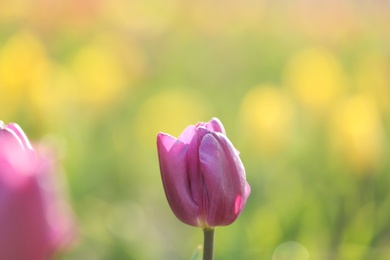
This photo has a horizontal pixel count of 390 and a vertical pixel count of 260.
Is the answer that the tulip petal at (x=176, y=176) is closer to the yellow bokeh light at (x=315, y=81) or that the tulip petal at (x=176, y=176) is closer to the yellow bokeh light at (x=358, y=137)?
the yellow bokeh light at (x=358, y=137)

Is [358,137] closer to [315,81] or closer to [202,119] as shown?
[315,81]

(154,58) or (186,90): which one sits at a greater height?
Result: (154,58)

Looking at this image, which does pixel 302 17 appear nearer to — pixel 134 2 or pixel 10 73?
pixel 134 2

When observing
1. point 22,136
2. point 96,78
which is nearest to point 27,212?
point 22,136

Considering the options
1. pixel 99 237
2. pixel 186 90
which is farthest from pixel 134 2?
pixel 99 237

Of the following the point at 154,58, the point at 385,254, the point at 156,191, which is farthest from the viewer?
the point at 154,58

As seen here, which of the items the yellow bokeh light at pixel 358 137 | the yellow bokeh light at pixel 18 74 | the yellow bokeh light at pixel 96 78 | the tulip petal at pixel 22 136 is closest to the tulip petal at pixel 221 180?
the tulip petal at pixel 22 136

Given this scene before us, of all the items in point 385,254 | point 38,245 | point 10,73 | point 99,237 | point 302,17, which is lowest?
point 38,245

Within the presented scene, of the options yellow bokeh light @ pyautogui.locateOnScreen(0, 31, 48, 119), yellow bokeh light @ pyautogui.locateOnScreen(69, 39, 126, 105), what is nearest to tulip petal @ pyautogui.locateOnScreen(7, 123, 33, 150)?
yellow bokeh light @ pyautogui.locateOnScreen(0, 31, 48, 119)
